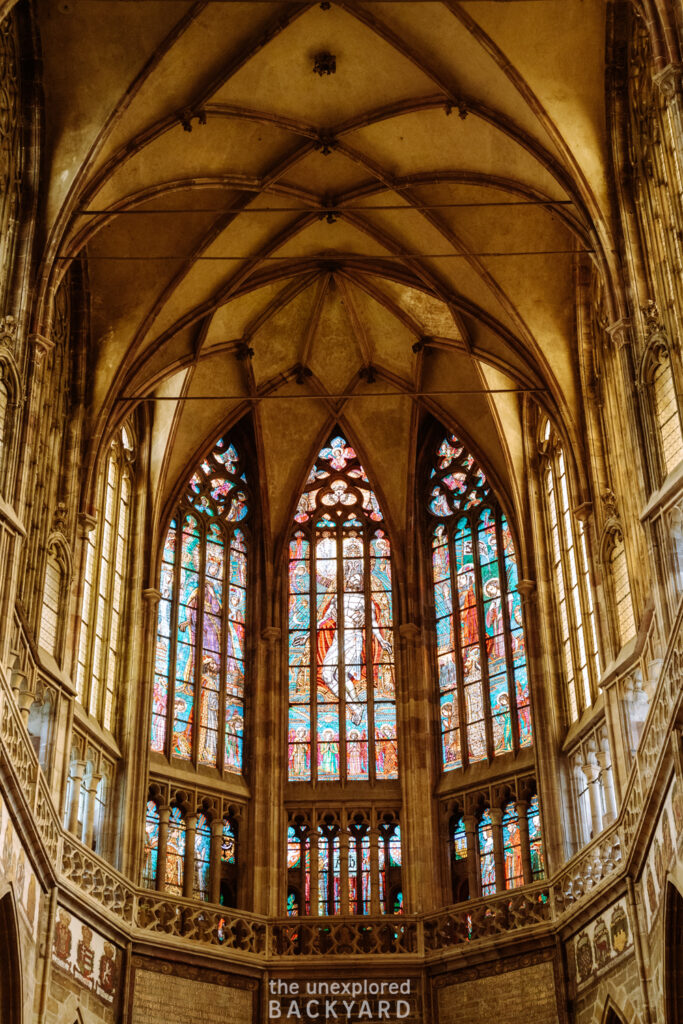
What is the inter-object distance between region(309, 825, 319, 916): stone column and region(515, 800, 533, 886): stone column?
3459 mm

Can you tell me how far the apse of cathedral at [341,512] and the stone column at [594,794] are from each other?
0.35ft

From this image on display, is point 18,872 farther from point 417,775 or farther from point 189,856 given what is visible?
point 417,775

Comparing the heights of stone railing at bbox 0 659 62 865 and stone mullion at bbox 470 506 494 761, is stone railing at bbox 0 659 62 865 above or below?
below

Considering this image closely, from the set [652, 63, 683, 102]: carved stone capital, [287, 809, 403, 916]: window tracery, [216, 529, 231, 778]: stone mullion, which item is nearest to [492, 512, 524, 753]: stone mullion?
[287, 809, 403, 916]: window tracery

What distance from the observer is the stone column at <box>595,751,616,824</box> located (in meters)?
21.9

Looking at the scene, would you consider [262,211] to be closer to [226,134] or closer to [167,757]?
[226,134]

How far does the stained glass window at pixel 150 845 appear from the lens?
77.5ft

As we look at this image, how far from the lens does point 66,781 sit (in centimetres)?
2155

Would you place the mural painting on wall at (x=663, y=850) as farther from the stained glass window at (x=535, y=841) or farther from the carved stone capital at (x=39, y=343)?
the carved stone capital at (x=39, y=343)

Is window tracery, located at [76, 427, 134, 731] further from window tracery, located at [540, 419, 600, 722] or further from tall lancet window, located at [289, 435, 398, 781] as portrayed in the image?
window tracery, located at [540, 419, 600, 722]

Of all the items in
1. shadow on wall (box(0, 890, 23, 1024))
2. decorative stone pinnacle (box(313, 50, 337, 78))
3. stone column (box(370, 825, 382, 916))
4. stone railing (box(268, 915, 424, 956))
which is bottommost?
shadow on wall (box(0, 890, 23, 1024))

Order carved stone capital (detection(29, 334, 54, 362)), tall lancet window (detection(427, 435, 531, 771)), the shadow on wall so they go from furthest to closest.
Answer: tall lancet window (detection(427, 435, 531, 771))
carved stone capital (detection(29, 334, 54, 362))
the shadow on wall

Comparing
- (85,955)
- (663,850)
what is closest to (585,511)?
(663,850)

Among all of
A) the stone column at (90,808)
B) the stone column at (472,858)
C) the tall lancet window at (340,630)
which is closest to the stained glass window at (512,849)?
the stone column at (472,858)
